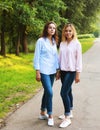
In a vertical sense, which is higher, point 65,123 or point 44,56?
point 44,56

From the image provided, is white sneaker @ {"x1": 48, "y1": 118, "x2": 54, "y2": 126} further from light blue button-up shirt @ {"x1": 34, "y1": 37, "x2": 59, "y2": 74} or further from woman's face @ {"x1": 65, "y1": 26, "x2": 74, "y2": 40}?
woman's face @ {"x1": 65, "y1": 26, "x2": 74, "y2": 40}

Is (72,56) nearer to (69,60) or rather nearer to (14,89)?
(69,60)

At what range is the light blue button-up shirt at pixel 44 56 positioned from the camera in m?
6.77

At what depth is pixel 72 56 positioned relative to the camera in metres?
6.80

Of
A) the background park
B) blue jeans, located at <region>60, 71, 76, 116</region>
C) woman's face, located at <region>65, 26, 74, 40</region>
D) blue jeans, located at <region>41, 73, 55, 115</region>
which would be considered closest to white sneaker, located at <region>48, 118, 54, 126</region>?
blue jeans, located at <region>41, 73, 55, 115</region>

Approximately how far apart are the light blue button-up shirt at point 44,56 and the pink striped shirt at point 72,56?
9.1 inches

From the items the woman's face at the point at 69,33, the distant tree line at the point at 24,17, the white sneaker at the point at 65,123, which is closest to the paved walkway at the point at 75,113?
the white sneaker at the point at 65,123

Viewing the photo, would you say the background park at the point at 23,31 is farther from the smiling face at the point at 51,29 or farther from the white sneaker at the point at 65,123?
the smiling face at the point at 51,29

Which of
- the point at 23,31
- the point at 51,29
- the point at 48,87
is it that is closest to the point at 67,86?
the point at 48,87

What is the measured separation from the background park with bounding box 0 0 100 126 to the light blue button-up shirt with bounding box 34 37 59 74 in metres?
1.44

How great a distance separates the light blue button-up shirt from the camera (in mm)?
6773

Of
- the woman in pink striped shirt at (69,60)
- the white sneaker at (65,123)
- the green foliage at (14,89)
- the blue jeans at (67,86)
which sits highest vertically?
the woman in pink striped shirt at (69,60)

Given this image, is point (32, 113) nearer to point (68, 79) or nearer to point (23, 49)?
point (68, 79)

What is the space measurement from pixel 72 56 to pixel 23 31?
23.4 metres
